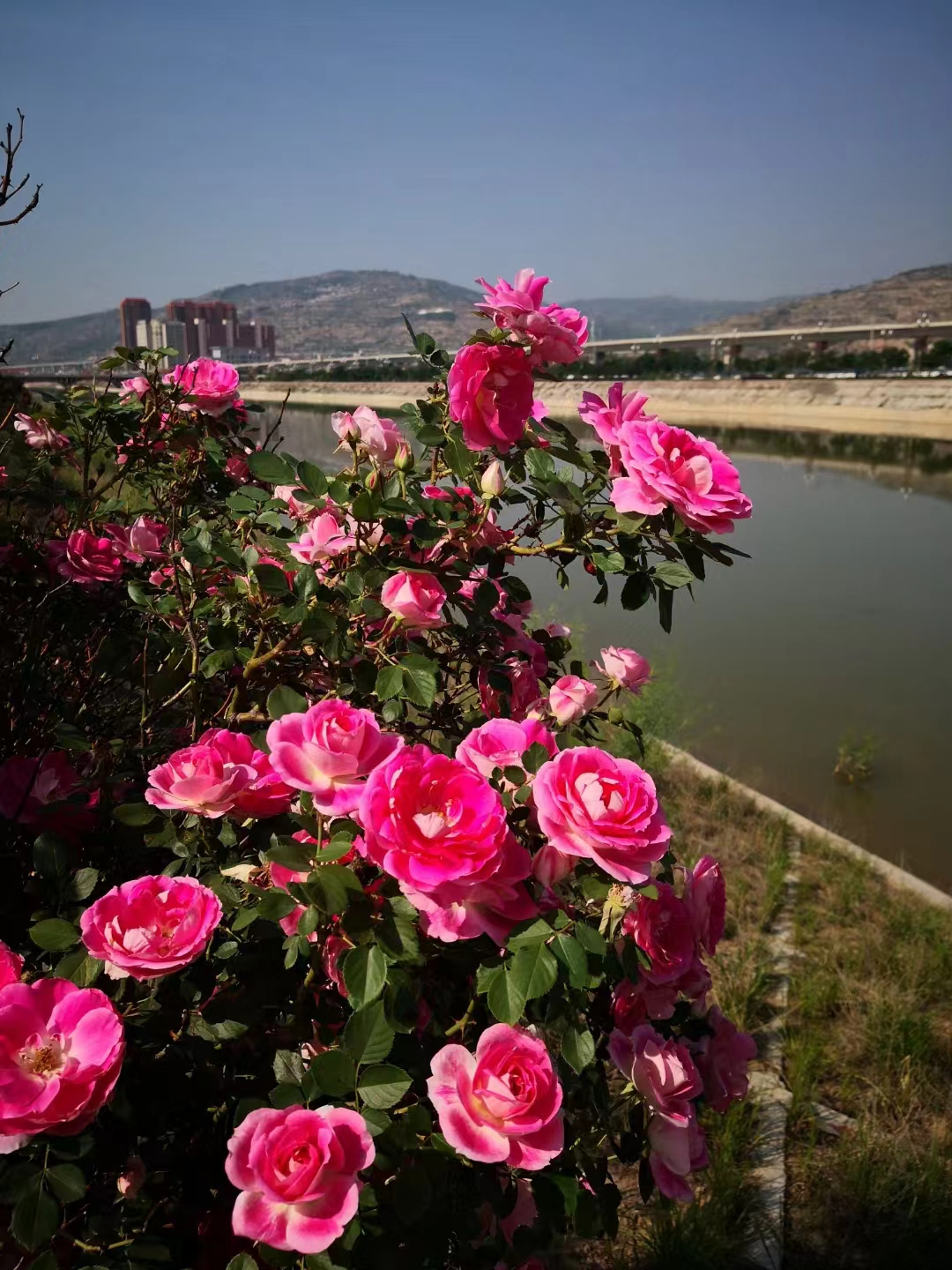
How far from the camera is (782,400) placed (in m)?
29.8

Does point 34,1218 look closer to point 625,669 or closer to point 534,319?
point 625,669

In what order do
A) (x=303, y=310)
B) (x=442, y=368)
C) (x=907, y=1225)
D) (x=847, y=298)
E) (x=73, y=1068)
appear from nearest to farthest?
(x=73, y=1068) < (x=442, y=368) < (x=907, y=1225) < (x=847, y=298) < (x=303, y=310)

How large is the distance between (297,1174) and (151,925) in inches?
9.8

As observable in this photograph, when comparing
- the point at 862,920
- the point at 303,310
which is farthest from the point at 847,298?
the point at 862,920

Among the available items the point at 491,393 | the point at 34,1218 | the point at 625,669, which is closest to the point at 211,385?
the point at 491,393

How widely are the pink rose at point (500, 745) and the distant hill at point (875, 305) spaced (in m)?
86.9

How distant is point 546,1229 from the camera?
835 millimetres

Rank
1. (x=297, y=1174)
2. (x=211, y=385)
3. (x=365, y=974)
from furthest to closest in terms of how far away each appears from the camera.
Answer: (x=211, y=385), (x=365, y=974), (x=297, y=1174)

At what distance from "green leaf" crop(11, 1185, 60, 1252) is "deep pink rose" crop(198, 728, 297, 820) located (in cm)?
34

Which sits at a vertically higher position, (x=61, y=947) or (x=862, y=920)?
(x=61, y=947)

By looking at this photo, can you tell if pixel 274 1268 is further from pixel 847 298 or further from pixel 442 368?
pixel 847 298

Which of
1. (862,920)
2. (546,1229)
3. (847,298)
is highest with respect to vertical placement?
(847,298)

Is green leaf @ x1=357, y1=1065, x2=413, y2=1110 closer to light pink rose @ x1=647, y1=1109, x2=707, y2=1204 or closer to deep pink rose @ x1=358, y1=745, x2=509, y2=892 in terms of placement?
deep pink rose @ x1=358, y1=745, x2=509, y2=892

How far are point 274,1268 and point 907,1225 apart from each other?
163 cm
